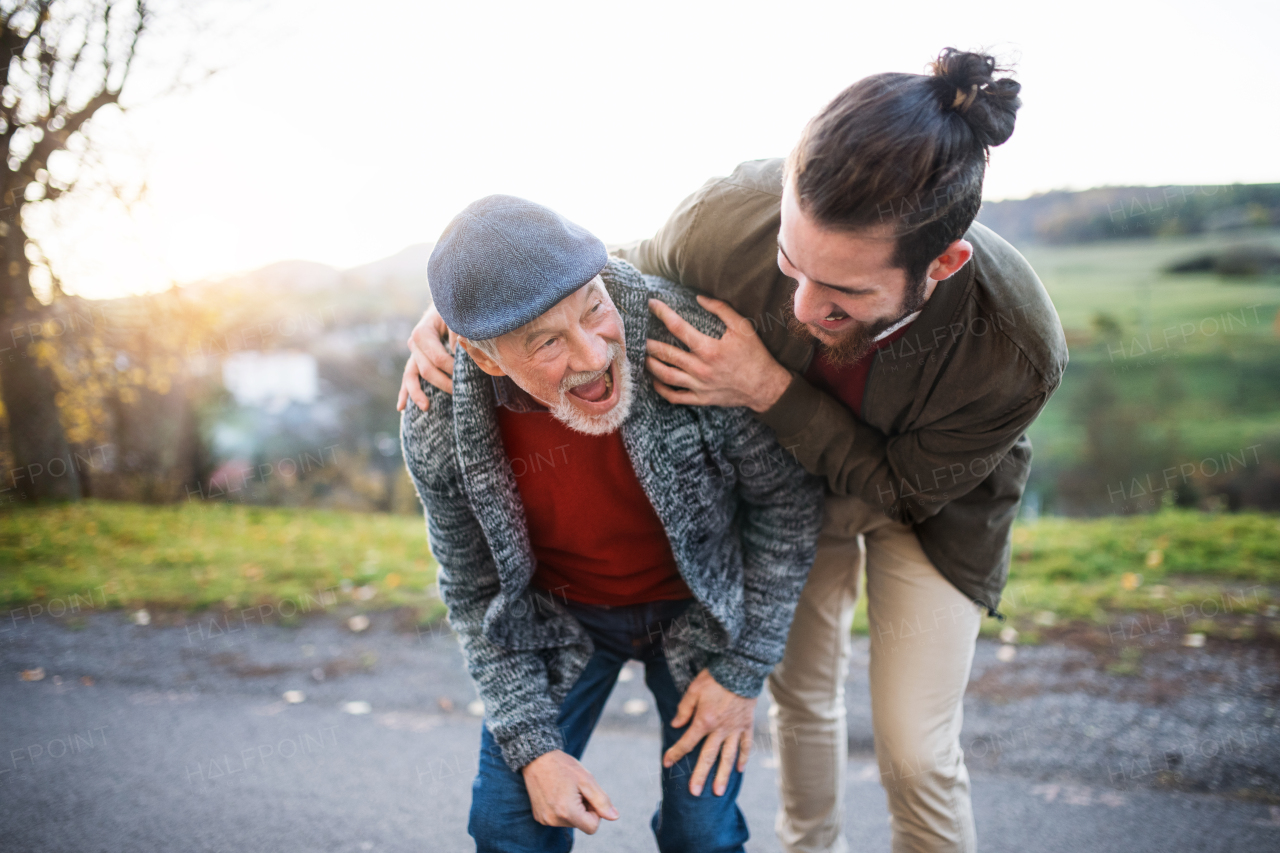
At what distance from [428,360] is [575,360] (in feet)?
1.62

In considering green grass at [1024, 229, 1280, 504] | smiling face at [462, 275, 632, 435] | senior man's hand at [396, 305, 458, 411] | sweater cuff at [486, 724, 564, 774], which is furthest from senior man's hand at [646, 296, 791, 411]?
green grass at [1024, 229, 1280, 504]

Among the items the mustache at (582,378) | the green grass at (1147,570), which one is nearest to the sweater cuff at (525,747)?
the mustache at (582,378)

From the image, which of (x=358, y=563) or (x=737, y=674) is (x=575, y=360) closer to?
(x=737, y=674)

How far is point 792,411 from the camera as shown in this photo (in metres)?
2.04

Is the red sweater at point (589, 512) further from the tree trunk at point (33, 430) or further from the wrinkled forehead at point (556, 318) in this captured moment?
the tree trunk at point (33, 430)

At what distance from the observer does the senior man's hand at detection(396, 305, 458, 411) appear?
6.79 feet

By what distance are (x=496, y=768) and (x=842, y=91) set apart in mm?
1873

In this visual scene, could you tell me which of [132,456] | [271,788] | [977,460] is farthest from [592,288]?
[132,456]

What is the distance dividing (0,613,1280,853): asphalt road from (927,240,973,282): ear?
6.43ft

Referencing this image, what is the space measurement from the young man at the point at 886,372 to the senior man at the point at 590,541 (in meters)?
0.13

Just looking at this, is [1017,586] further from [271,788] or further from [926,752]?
[271,788]

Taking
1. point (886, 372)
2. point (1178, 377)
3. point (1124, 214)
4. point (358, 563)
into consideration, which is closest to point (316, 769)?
point (358, 563)

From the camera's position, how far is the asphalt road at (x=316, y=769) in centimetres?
267

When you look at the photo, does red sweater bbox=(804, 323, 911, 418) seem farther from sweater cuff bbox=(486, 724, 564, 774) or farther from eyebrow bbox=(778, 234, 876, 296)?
sweater cuff bbox=(486, 724, 564, 774)
